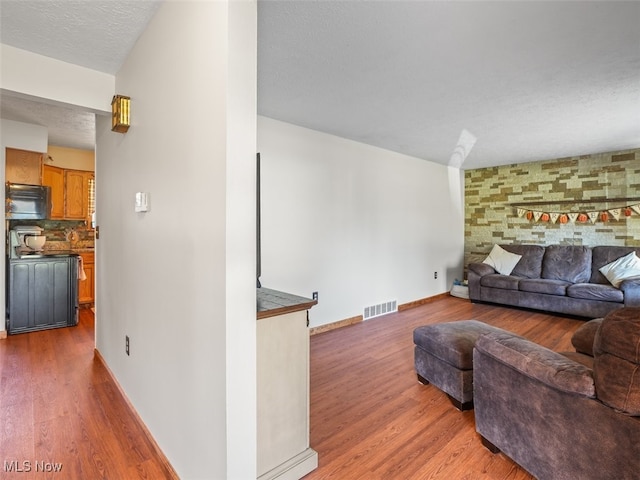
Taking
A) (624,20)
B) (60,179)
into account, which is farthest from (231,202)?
(60,179)

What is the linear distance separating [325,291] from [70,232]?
4237 mm

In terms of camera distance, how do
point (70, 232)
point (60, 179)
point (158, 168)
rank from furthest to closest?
point (70, 232) → point (60, 179) → point (158, 168)

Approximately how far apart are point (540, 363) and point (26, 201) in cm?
531

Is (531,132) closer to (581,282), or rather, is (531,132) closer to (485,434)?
(581,282)

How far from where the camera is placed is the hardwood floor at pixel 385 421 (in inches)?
67.9

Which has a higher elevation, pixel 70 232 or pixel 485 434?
pixel 70 232

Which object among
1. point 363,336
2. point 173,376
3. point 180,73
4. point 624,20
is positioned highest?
point 624,20

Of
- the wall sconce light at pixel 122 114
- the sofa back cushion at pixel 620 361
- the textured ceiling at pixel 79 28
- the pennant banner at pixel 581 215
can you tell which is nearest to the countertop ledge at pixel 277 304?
the sofa back cushion at pixel 620 361

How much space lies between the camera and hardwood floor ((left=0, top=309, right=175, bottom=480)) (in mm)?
1702

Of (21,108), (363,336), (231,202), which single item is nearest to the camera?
(231,202)

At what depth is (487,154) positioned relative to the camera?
17.0 feet

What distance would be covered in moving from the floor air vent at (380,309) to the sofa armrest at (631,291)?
115 inches

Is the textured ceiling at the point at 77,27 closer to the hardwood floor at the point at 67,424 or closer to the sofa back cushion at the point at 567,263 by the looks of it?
the hardwood floor at the point at 67,424

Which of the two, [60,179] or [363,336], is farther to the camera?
[60,179]
